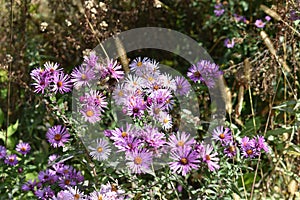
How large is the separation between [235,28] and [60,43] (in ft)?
2.44

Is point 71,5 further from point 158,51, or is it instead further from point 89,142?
point 89,142

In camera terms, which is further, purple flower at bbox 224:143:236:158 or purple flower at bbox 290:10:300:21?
purple flower at bbox 290:10:300:21

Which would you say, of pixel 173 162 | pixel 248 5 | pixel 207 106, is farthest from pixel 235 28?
pixel 173 162

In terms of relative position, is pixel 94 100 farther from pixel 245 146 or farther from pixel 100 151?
pixel 245 146

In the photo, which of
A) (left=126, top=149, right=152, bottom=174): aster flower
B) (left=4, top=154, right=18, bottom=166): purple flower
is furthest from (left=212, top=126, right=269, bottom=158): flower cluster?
(left=4, top=154, right=18, bottom=166): purple flower

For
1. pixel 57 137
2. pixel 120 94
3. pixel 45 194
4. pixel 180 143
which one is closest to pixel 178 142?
pixel 180 143

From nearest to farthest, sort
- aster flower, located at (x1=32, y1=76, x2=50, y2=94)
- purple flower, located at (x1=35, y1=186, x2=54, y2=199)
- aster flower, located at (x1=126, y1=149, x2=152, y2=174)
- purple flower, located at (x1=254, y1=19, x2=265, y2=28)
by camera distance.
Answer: aster flower, located at (x1=126, y1=149, x2=152, y2=174) → aster flower, located at (x1=32, y1=76, x2=50, y2=94) → purple flower, located at (x1=35, y1=186, x2=54, y2=199) → purple flower, located at (x1=254, y1=19, x2=265, y2=28)

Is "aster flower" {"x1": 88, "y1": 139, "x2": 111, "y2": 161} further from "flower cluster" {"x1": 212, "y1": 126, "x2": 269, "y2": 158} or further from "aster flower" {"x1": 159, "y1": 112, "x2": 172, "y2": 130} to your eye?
"flower cluster" {"x1": 212, "y1": 126, "x2": 269, "y2": 158}

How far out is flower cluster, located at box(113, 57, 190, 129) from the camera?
133 cm

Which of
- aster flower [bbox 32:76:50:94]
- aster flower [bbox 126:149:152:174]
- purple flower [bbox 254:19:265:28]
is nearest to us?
aster flower [bbox 126:149:152:174]

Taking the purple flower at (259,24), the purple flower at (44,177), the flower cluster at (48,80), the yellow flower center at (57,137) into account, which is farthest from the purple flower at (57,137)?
the purple flower at (259,24)

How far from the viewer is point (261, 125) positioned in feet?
6.64

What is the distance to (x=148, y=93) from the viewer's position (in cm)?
139

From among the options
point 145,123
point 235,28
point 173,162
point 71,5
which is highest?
point 71,5
